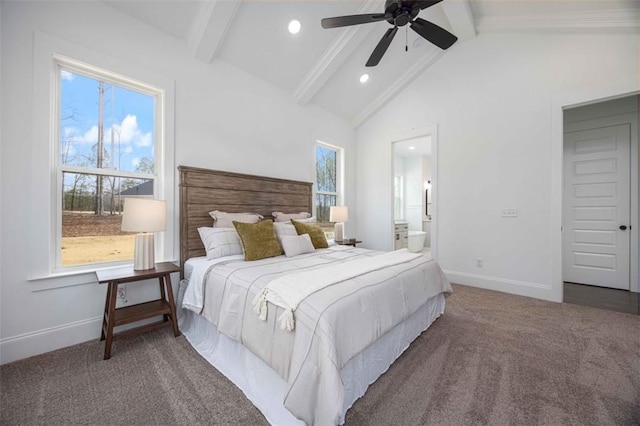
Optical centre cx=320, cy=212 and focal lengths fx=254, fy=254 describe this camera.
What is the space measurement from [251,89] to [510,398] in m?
4.06

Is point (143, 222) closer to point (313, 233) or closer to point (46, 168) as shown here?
point (46, 168)

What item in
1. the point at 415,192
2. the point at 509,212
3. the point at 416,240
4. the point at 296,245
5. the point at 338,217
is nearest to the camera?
the point at 296,245

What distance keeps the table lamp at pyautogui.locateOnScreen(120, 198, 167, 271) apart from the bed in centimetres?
42

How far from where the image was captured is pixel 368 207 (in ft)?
17.1

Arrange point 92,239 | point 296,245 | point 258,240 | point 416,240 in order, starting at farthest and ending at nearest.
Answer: point 416,240
point 296,245
point 258,240
point 92,239

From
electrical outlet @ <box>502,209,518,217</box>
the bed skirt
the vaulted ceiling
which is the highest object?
the vaulted ceiling

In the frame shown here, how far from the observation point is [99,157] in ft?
7.97

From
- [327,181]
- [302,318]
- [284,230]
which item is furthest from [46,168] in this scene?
[327,181]

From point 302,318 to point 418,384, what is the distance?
995 mm

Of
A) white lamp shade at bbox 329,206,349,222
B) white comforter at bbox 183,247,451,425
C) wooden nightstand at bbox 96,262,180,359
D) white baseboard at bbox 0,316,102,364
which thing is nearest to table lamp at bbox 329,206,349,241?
white lamp shade at bbox 329,206,349,222

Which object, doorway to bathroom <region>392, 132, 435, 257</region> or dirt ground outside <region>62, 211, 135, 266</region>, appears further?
doorway to bathroom <region>392, 132, 435, 257</region>

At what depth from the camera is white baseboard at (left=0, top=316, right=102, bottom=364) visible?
6.25 feet

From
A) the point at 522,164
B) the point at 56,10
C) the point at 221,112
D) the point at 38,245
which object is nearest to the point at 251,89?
the point at 221,112

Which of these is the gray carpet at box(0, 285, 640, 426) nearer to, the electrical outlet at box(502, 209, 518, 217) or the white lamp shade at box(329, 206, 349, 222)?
the electrical outlet at box(502, 209, 518, 217)
